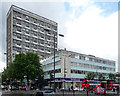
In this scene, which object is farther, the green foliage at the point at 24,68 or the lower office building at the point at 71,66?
the lower office building at the point at 71,66

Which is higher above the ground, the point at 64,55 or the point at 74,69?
the point at 64,55

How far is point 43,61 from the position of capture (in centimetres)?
7506

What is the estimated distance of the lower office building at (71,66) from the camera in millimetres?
58697

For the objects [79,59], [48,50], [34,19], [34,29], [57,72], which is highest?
[34,19]

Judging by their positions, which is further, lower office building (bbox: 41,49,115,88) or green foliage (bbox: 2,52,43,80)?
lower office building (bbox: 41,49,115,88)

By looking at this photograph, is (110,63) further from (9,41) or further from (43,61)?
(9,41)

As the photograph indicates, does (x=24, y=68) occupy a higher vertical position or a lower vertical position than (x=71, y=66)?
lower

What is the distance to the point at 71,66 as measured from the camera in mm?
60219

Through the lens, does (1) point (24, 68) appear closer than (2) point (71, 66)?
Yes

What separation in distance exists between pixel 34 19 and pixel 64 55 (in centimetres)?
4310

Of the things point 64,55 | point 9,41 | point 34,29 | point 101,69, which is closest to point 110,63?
point 101,69

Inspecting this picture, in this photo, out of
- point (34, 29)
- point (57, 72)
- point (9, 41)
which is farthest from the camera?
point (34, 29)

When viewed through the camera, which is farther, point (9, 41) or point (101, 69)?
point (9, 41)

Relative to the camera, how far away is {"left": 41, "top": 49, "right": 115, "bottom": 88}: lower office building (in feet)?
193
